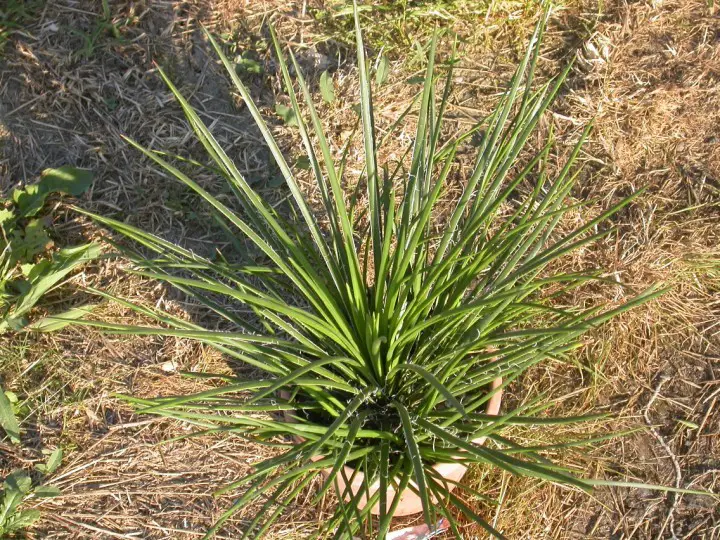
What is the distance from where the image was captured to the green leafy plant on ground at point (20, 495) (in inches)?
68.5

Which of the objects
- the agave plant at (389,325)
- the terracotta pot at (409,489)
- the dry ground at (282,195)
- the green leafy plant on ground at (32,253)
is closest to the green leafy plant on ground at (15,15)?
the dry ground at (282,195)

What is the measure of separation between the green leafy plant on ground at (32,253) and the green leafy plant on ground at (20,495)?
363mm

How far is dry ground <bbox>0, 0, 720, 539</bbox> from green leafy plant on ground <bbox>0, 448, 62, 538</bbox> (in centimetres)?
3

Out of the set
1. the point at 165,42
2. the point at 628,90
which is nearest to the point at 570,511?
the point at 628,90

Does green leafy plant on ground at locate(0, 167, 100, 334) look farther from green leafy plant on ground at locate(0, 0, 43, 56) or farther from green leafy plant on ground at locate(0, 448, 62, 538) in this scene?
green leafy plant on ground at locate(0, 0, 43, 56)

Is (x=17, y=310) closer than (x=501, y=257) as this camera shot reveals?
No

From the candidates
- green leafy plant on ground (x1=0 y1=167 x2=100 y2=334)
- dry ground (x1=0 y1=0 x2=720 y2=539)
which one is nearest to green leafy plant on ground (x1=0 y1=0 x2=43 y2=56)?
dry ground (x1=0 y1=0 x2=720 y2=539)

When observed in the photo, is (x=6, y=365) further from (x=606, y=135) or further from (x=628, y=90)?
(x=628, y=90)

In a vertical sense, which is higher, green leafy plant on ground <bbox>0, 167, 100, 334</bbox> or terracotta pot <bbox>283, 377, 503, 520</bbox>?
green leafy plant on ground <bbox>0, 167, 100, 334</bbox>

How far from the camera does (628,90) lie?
2.24m

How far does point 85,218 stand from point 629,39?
1.77 m

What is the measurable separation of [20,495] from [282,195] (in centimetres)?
104

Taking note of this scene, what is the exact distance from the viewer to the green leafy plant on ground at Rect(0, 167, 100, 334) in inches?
76.5

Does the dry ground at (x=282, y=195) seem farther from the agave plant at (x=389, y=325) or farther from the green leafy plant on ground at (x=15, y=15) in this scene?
the agave plant at (x=389, y=325)
